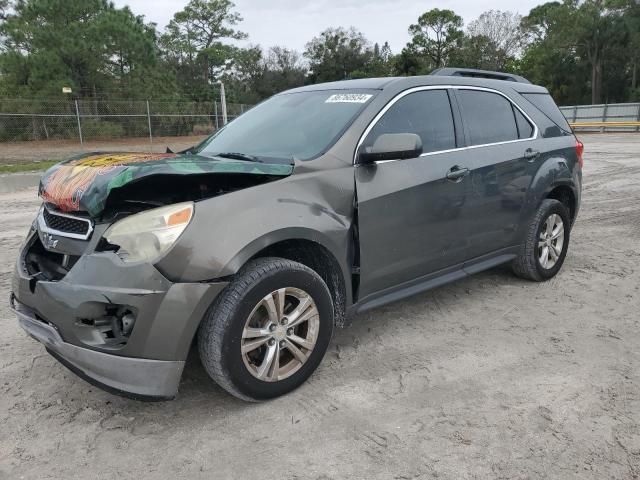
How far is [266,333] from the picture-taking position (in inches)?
108

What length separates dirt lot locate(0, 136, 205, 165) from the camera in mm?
17812

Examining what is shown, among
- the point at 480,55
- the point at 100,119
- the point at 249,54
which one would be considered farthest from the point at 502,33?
the point at 100,119

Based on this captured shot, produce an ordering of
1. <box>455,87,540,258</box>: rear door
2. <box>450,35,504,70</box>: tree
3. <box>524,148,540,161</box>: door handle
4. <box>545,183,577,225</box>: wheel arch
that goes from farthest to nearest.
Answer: <box>450,35,504,70</box>: tree → <box>545,183,577,225</box>: wheel arch → <box>524,148,540,161</box>: door handle → <box>455,87,540,258</box>: rear door

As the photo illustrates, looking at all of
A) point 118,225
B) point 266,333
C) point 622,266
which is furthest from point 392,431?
point 622,266

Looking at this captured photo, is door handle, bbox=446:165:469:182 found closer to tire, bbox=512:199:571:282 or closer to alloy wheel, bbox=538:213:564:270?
tire, bbox=512:199:571:282

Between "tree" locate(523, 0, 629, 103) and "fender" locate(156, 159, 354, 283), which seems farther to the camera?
"tree" locate(523, 0, 629, 103)

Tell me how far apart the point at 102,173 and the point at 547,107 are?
3.91 m

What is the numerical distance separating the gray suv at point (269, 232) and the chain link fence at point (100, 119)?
19.5 meters

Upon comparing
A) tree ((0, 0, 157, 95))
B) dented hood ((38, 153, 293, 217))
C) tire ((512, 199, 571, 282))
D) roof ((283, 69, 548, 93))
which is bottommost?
tire ((512, 199, 571, 282))

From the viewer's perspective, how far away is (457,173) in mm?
3652

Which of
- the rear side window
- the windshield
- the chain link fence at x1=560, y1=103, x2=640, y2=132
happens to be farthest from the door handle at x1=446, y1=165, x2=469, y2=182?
the chain link fence at x1=560, y1=103, x2=640, y2=132

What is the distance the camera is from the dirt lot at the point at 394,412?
7.77ft

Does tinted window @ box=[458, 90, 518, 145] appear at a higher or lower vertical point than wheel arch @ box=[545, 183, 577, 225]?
higher

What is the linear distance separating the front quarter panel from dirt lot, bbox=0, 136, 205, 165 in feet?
52.4
